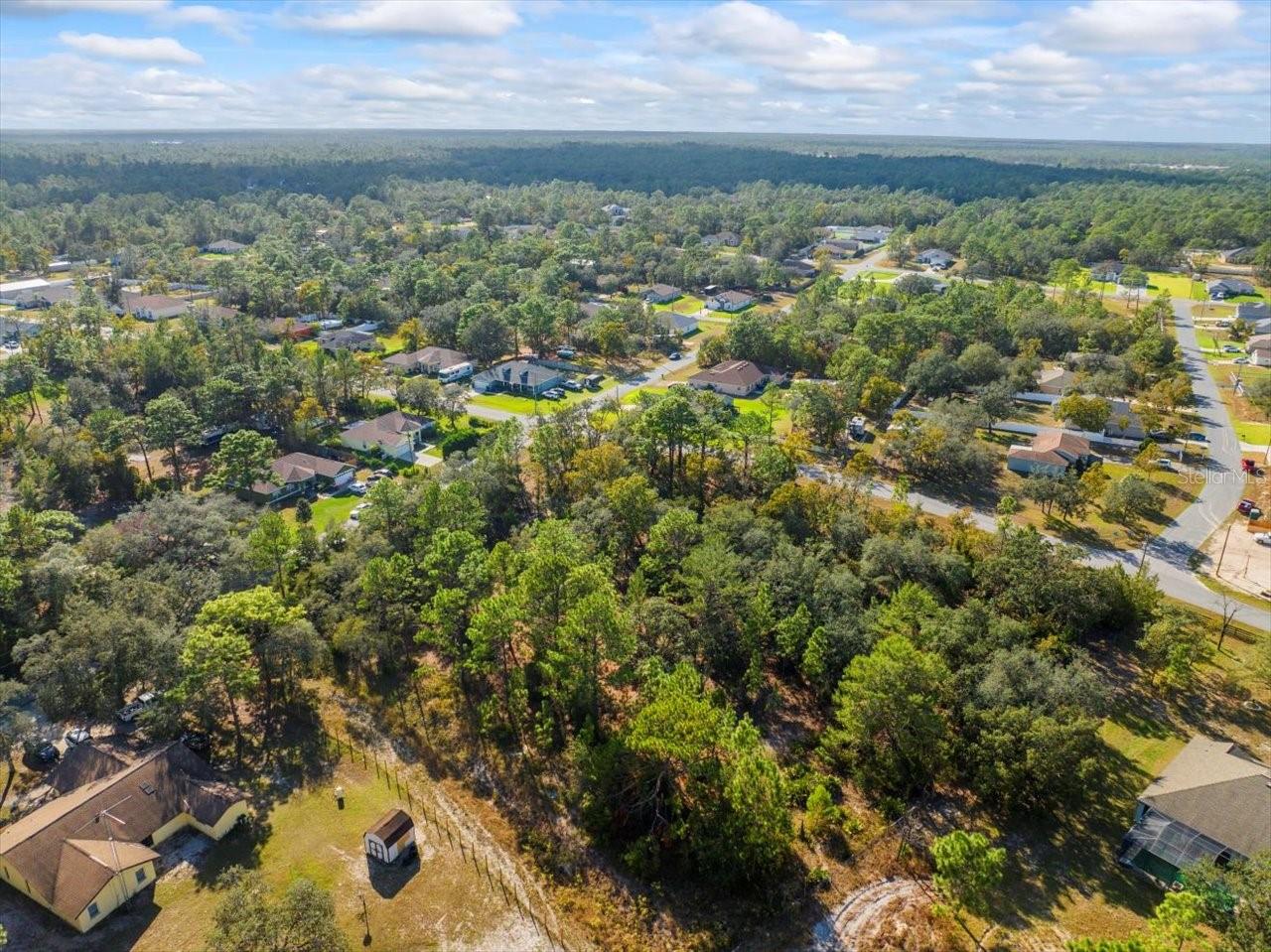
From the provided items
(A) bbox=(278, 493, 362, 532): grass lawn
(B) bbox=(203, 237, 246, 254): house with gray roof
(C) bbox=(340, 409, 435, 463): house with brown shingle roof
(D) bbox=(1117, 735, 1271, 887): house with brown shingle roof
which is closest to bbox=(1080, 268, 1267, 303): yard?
(C) bbox=(340, 409, 435, 463): house with brown shingle roof

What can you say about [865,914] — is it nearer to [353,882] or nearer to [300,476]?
[353,882]

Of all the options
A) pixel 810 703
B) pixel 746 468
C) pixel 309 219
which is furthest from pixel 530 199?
pixel 810 703

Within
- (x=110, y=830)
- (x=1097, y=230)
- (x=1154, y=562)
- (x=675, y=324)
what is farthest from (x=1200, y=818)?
(x=1097, y=230)

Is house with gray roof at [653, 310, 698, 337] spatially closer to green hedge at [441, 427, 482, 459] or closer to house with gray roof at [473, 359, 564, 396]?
house with gray roof at [473, 359, 564, 396]

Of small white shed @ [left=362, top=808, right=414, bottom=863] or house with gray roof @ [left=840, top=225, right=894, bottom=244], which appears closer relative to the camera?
small white shed @ [left=362, top=808, right=414, bottom=863]

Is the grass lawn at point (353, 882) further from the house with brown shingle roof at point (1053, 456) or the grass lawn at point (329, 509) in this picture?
the house with brown shingle roof at point (1053, 456)

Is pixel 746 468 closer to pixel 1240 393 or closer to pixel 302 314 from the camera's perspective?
pixel 1240 393
